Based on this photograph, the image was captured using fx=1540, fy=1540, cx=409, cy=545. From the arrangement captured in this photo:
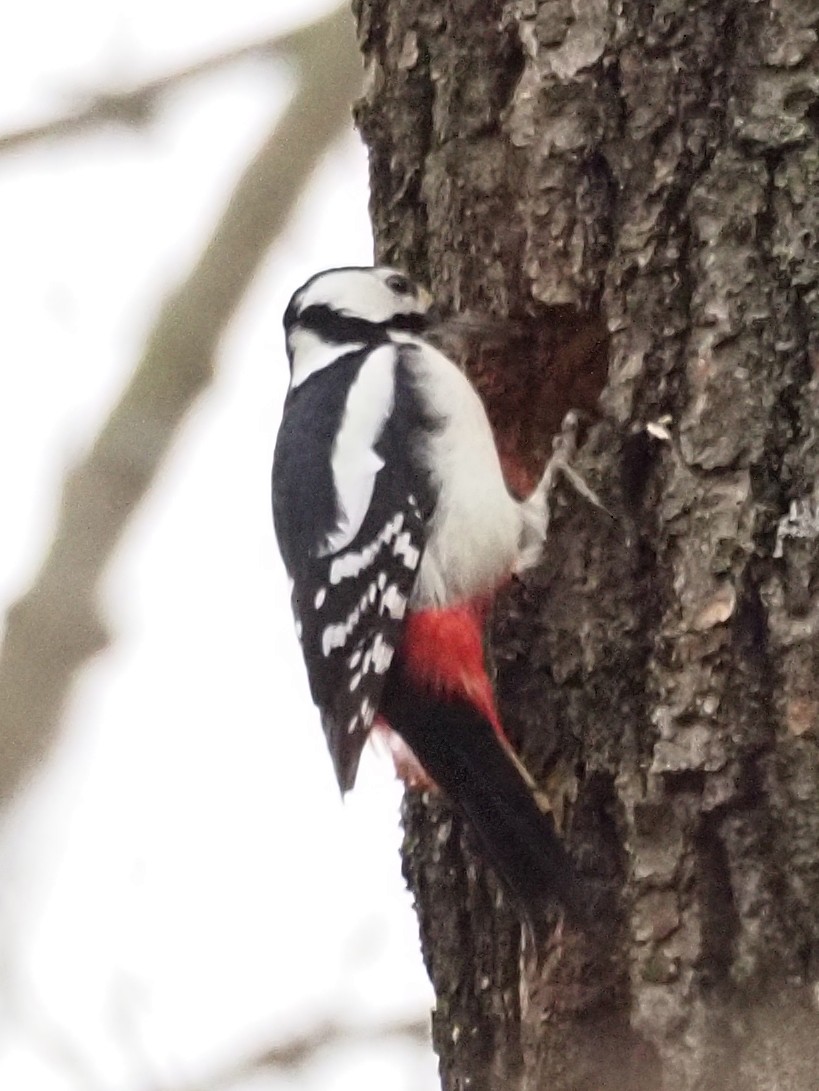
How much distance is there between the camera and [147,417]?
3854mm

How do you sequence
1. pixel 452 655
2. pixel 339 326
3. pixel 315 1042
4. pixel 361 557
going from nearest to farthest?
pixel 452 655 → pixel 361 557 → pixel 339 326 → pixel 315 1042

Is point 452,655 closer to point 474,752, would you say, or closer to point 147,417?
point 474,752

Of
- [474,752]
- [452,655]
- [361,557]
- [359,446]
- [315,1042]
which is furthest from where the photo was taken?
[315,1042]

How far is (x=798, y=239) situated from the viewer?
191 cm

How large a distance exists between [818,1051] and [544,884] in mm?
405

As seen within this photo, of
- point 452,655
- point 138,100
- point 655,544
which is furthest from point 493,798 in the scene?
point 138,100

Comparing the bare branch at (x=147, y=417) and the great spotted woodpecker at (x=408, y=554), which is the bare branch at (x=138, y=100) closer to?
the bare branch at (x=147, y=417)

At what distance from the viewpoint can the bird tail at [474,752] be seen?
6.51 ft

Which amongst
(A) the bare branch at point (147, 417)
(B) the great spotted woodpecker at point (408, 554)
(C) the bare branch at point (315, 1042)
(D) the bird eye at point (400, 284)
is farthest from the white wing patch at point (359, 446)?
(C) the bare branch at point (315, 1042)

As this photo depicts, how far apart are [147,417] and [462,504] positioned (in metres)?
1.53

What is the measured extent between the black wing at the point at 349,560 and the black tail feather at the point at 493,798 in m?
0.08

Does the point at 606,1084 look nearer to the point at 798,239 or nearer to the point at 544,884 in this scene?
the point at 544,884

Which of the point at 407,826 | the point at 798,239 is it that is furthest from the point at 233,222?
the point at 798,239

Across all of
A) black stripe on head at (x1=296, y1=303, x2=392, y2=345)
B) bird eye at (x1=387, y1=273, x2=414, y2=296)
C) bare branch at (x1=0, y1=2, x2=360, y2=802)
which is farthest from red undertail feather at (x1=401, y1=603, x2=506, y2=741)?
bare branch at (x1=0, y1=2, x2=360, y2=802)
